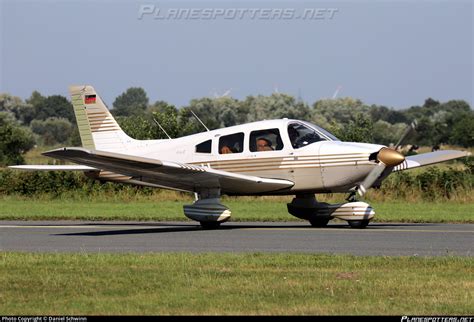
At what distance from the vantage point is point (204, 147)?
22234 millimetres

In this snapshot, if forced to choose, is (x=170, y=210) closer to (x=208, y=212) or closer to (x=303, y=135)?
(x=208, y=212)

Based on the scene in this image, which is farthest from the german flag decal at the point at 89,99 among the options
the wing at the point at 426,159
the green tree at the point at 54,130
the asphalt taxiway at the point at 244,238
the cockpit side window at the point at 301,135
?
the green tree at the point at 54,130

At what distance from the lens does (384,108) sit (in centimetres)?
14512

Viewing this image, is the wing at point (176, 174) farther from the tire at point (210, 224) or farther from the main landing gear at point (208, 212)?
the tire at point (210, 224)

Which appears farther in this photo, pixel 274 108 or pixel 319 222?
pixel 274 108

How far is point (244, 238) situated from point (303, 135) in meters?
3.95

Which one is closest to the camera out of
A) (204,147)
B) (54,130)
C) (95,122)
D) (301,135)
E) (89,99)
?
(301,135)

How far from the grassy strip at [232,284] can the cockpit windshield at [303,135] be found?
6913 millimetres

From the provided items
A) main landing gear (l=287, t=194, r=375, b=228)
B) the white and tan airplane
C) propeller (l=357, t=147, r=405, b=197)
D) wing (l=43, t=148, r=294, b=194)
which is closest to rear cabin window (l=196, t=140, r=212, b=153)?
the white and tan airplane

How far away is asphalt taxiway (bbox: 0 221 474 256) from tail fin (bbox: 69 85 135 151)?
7.92 ft

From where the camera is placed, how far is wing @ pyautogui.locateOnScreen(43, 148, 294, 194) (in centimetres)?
1986

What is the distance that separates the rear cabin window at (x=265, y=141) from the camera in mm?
21359

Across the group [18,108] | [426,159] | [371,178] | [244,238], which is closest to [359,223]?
[371,178]

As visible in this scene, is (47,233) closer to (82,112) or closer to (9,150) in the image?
(82,112)
